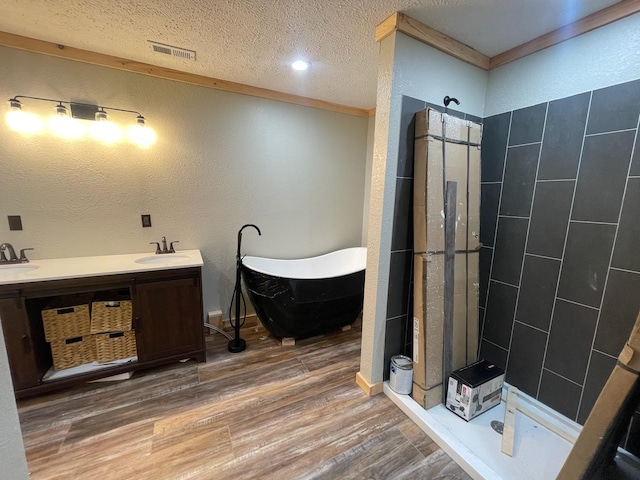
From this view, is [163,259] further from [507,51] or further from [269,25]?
[507,51]

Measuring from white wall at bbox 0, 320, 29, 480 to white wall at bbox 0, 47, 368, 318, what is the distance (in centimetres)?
182

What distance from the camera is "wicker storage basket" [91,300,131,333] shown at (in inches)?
72.4

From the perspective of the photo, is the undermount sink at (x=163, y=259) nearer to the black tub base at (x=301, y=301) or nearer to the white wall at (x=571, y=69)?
the black tub base at (x=301, y=301)

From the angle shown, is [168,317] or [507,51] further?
[168,317]

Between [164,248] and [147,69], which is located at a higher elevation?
[147,69]

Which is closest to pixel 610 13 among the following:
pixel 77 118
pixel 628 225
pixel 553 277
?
pixel 628 225

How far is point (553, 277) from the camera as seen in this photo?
5.37 feet

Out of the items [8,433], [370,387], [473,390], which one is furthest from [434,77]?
[8,433]

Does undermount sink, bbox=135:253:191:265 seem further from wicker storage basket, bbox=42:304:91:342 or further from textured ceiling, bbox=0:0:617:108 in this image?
textured ceiling, bbox=0:0:617:108

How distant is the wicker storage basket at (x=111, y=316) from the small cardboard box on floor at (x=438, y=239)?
1.98m

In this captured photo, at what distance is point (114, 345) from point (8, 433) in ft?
4.54

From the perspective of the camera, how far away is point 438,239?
1683 mm

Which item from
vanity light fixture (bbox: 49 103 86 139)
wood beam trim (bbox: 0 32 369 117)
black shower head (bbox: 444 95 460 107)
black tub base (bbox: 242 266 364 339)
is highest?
wood beam trim (bbox: 0 32 369 117)

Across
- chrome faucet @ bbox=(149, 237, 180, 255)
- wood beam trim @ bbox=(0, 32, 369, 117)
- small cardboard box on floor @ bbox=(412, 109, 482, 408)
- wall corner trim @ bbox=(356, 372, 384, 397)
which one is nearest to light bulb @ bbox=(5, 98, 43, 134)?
wood beam trim @ bbox=(0, 32, 369, 117)
